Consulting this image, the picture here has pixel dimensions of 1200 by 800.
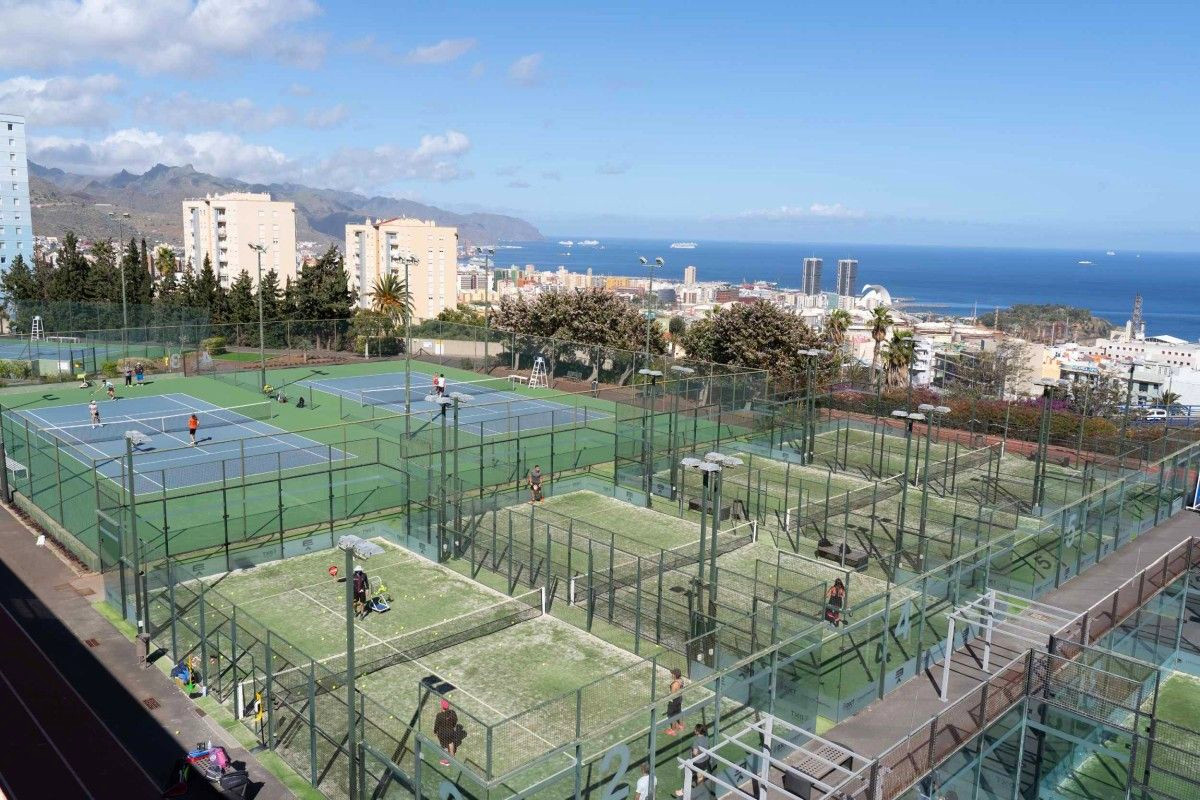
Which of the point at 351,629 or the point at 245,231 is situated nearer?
the point at 351,629

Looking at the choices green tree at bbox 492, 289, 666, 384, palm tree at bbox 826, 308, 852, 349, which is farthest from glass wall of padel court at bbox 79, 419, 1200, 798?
green tree at bbox 492, 289, 666, 384

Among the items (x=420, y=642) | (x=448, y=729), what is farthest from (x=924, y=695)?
(x=420, y=642)

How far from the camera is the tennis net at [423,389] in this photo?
43.2 m

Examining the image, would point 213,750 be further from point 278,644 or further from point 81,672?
point 81,672

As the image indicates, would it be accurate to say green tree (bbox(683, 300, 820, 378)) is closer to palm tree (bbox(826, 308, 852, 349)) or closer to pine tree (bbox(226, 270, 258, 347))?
palm tree (bbox(826, 308, 852, 349))

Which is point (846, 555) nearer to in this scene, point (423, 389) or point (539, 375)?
point (539, 375)

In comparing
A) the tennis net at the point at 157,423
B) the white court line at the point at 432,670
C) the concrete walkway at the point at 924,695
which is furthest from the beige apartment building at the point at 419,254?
the concrete walkway at the point at 924,695

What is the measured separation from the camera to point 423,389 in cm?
4588

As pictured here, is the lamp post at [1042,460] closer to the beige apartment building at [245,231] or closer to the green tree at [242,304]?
the green tree at [242,304]

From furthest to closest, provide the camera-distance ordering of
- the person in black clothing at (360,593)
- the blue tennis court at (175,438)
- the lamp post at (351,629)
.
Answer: the blue tennis court at (175,438)
the person in black clothing at (360,593)
the lamp post at (351,629)

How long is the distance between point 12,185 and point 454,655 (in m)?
129

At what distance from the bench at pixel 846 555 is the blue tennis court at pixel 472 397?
12.8 m

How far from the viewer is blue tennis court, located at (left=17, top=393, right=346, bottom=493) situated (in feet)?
92.4

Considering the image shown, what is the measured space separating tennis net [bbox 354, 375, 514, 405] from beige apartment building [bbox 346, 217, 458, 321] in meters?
80.1
